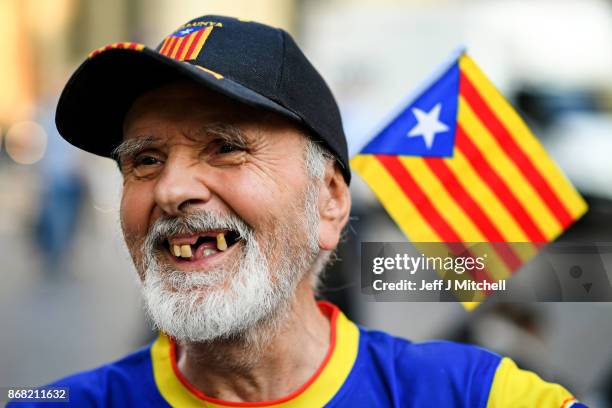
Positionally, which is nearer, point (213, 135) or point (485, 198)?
point (213, 135)

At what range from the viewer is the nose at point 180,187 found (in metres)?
1.75

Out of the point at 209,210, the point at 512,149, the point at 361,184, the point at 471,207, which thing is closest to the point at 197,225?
the point at 209,210

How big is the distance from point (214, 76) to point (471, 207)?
0.84 metres

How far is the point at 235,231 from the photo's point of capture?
182cm

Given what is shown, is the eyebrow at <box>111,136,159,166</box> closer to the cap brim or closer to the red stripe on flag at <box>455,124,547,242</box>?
the cap brim

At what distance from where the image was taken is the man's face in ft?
5.85

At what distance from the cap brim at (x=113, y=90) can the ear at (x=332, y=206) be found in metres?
0.26

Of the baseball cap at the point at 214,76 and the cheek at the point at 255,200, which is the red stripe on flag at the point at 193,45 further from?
the cheek at the point at 255,200

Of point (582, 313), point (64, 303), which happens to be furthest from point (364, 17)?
point (582, 313)

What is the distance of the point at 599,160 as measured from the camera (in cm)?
650

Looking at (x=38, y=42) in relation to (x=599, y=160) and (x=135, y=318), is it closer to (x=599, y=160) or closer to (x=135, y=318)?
(x=135, y=318)

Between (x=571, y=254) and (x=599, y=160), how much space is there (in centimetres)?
468

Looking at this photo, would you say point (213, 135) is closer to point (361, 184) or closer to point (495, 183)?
point (495, 183)

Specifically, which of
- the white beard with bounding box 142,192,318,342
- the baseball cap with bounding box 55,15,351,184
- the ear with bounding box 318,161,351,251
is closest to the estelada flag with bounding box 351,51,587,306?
the ear with bounding box 318,161,351,251
